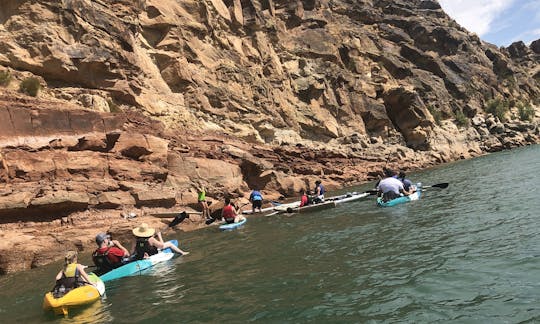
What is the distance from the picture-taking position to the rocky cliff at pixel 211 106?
57.0ft

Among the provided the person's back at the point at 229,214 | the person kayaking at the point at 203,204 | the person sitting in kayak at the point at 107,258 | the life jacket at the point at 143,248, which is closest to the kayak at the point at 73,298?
the person sitting in kayak at the point at 107,258

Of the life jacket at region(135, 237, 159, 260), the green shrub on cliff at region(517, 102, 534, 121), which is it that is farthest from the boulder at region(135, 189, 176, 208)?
the green shrub on cliff at region(517, 102, 534, 121)

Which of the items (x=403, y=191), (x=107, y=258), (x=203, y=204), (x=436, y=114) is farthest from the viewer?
(x=436, y=114)

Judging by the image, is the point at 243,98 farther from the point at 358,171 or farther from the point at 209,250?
the point at 209,250

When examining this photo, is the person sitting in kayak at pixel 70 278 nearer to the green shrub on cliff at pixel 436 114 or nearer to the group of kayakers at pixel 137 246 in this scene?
the group of kayakers at pixel 137 246

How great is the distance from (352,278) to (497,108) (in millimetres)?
67660

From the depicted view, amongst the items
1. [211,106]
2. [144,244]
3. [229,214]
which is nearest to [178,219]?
[229,214]

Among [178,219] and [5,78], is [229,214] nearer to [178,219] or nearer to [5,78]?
[178,219]

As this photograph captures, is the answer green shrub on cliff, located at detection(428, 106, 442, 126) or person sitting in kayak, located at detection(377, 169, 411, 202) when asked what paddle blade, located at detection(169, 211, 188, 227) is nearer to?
person sitting in kayak, located at detection(377, 169, 411, 202)

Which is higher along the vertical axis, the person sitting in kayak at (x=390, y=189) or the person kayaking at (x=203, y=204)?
the person kayaking at (x=203, y=204)

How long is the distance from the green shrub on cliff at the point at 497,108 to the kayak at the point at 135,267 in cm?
6510

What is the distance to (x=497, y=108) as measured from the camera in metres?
66.5

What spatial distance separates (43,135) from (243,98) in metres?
19.8

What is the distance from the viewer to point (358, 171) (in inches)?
1449
